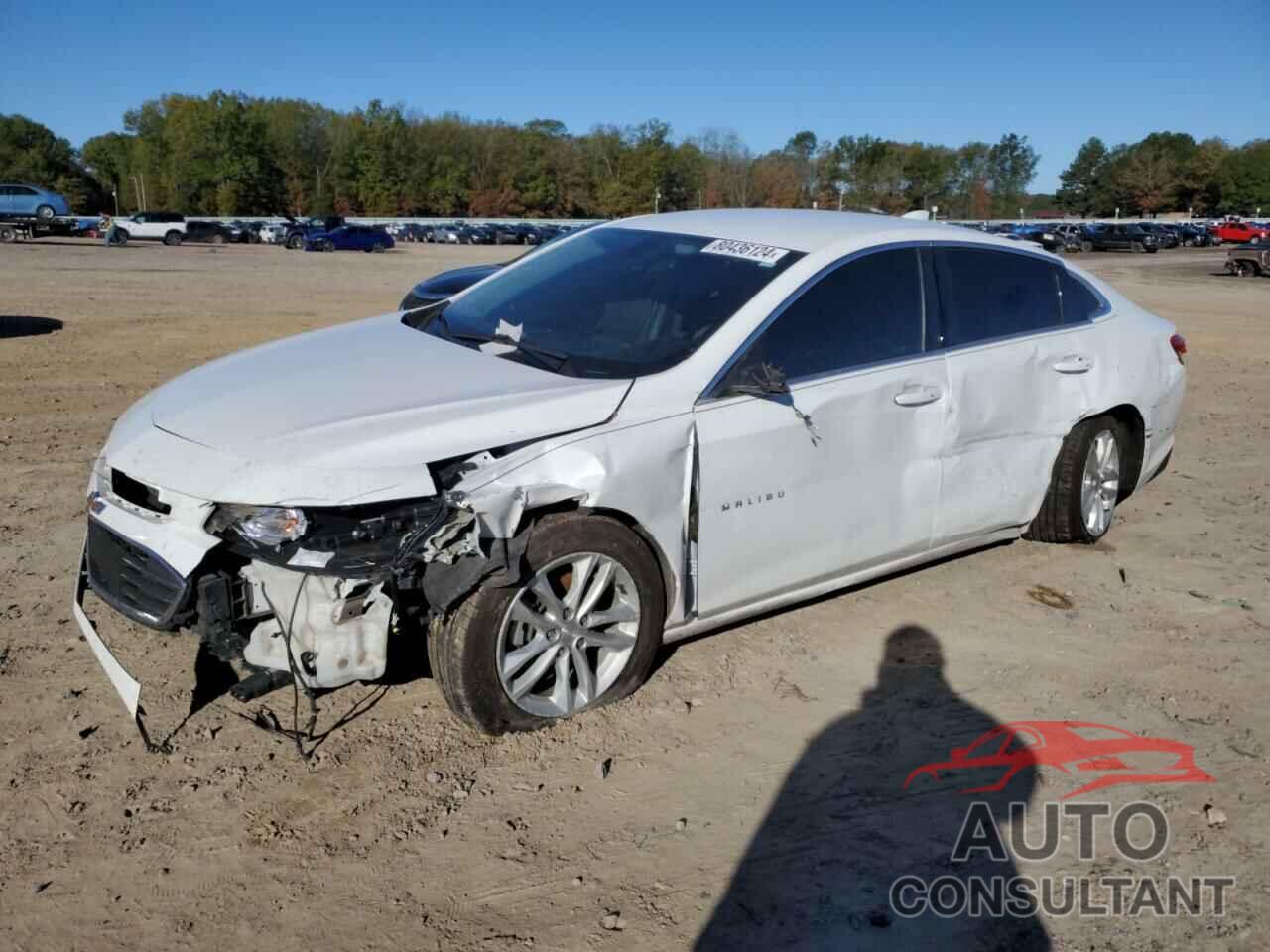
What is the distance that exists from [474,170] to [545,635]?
122418 mm

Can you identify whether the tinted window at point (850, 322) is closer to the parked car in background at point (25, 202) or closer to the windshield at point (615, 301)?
the windshield at point (615, 301)

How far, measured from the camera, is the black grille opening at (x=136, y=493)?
139 inches

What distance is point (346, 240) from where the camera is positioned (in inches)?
2119

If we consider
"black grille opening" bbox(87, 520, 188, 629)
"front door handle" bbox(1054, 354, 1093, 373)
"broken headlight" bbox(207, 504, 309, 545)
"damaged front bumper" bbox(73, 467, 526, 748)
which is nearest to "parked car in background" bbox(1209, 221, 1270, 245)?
"front door handle" bbox(1054, 354, 1093, 373)

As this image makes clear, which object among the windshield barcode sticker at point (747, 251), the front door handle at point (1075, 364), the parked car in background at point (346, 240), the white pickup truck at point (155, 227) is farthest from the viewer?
the parked car in background at point (346, 240)

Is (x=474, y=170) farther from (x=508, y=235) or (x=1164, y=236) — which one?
(x=1164, y=236)

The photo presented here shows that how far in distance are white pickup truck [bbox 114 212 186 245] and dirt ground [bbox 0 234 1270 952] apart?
51.2 metres

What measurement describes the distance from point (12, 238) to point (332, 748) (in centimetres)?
4918

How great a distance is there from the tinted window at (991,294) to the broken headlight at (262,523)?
291 centimetres

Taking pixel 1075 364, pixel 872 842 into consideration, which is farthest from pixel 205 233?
pixel 872 842

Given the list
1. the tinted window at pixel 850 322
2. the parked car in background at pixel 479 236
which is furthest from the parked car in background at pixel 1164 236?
the tinted window at pixel 850 322

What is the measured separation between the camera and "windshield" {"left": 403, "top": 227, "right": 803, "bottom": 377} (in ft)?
13.8

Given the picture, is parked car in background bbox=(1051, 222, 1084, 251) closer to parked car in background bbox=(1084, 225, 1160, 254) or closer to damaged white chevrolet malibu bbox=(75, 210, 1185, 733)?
parked car in background bbox=(1084, 225, 1160, 254)

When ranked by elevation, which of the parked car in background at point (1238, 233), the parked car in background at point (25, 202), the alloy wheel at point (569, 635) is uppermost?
the parked car in background at point (1238, 233)
